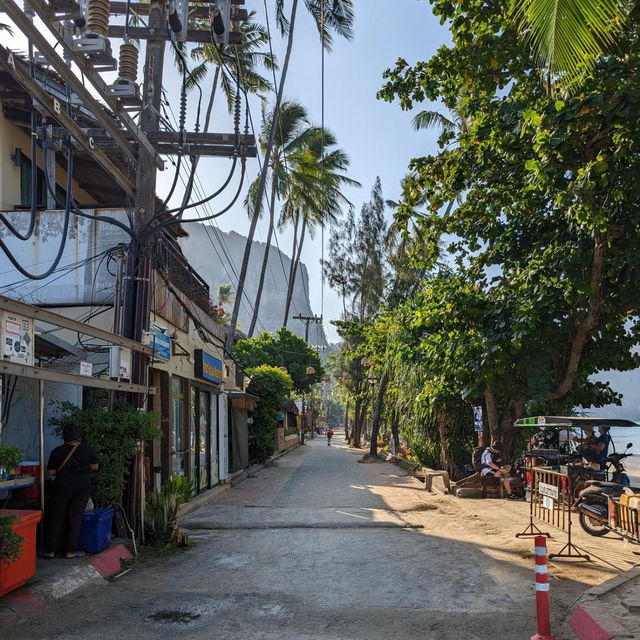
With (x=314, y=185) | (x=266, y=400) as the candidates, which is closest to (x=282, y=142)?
(x=314, y=185)

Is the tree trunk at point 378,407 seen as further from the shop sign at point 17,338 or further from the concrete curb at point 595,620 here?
the shop sign at point 17,338

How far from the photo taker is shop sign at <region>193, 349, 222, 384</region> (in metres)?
14.4

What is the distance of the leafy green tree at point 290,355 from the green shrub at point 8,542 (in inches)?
1082

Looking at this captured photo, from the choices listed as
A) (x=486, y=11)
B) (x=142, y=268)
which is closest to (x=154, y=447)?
(x=142, y=268)

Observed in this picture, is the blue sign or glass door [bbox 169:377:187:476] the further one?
glass door [bbox 169:377:187:476]

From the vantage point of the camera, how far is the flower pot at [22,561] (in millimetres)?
5824

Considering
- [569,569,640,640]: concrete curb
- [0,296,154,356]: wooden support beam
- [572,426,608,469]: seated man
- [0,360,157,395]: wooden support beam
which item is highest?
[0,296,154,356]: wooden support beam

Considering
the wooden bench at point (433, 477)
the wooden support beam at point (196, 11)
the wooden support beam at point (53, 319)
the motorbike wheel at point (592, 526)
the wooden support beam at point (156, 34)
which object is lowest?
the wooden bench at point (433, 477)

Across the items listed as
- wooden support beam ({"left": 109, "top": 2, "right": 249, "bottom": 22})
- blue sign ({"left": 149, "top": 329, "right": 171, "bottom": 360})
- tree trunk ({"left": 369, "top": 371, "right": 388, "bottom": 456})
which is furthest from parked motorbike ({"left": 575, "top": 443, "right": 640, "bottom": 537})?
tree trunk ({"left": 369, "top": 371, "right": 388, "bottom": 456})

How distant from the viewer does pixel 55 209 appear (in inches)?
454

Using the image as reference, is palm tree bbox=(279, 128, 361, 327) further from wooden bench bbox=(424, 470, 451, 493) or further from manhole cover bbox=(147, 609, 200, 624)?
manhole cover bbox=(147, 609, 200, 624)

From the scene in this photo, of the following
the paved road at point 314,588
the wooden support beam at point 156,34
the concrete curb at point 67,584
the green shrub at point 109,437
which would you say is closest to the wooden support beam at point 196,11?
the wooden support beam at point 156,34

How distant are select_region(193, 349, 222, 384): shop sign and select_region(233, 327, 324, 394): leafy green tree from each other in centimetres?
1670

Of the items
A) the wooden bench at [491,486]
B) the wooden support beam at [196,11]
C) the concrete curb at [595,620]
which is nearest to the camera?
the concrete curb at [595,620]
